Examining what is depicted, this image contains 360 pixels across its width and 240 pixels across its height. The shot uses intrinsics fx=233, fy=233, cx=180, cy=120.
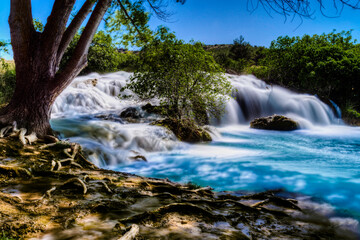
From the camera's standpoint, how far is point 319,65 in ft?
78.3

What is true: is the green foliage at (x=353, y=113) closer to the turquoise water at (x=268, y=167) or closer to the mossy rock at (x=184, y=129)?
the turquoise water at (x=268, y=167)

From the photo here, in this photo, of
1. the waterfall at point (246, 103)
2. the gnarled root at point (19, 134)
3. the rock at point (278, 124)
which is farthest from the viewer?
the waterfall at point (246, 103)

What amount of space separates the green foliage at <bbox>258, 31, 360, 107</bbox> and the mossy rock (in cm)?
1854

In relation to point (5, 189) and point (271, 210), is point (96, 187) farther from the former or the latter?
point (271, 210)

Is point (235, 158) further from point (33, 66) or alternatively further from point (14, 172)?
point (33, 66)

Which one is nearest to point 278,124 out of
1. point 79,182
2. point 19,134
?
point 19,134

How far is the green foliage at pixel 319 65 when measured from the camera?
77.8 ft

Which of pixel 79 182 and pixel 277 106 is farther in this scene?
pixel 277 106

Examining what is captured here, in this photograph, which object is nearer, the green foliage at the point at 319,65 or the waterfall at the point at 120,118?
the waterfall at the point at 120,118

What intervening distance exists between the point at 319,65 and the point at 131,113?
66.9 ft

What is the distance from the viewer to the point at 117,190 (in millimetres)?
3732

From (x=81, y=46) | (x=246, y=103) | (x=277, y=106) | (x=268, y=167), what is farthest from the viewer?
(x=277, y=106)

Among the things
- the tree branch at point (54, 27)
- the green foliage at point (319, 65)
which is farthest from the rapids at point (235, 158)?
the green foliage at point (319, 65)

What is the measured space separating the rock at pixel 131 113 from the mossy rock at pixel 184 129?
336 centimetres
